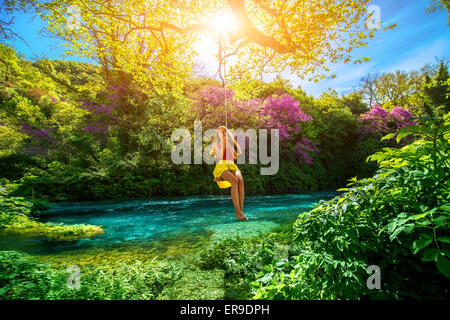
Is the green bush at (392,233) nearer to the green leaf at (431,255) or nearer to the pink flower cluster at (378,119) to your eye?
the green leaf at (431,255)

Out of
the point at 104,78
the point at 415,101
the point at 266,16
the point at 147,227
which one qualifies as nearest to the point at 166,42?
the point at 266,16

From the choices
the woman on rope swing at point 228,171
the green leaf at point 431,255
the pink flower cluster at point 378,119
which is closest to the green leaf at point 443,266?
the green leaf at point 431,255

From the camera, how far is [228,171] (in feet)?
12.8

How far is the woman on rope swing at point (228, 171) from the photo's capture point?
388cm

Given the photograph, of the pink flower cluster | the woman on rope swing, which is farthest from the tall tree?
the pink flower cluster

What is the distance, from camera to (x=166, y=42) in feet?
18.9

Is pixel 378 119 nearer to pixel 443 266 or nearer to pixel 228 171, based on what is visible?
pixel 228 171

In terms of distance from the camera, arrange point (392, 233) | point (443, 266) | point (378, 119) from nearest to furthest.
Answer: point (443, 266)
point (392, 233)
point (378, 119)

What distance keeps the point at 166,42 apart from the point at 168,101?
913 cm

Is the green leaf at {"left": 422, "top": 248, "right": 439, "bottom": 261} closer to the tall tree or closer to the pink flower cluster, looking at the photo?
the tall tree

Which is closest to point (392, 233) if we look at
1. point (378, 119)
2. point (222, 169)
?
point (222, 169)

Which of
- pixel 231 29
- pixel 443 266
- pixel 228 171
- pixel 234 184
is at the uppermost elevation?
pixel 231 29

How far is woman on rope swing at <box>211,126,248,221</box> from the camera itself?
3883 mm
